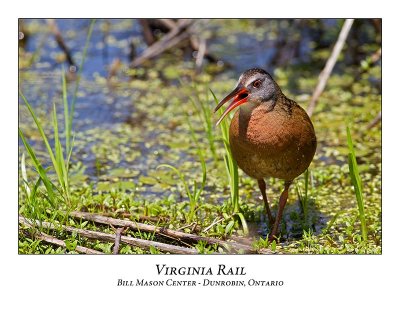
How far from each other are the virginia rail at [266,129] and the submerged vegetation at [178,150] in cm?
31

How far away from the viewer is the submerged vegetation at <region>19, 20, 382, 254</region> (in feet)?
15.1

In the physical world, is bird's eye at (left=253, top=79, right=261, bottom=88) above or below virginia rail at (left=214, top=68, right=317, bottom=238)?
above

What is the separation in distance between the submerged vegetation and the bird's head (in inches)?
14.7

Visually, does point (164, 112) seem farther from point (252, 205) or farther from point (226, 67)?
point (252, 205)

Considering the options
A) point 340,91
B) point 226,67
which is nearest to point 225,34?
point 226,67

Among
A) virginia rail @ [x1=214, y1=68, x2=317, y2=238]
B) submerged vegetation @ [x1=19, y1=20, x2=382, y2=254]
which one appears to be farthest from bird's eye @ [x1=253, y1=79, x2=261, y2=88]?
submerged vegetation @ [x1=19, y1=20, x2=382, y2=254]

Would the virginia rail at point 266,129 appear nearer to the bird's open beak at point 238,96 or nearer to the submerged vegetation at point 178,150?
the bird's open beak at point 238,96

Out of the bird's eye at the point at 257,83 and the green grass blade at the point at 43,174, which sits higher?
the bird's eye at the point at 257,83

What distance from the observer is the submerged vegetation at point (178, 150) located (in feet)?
15.1
